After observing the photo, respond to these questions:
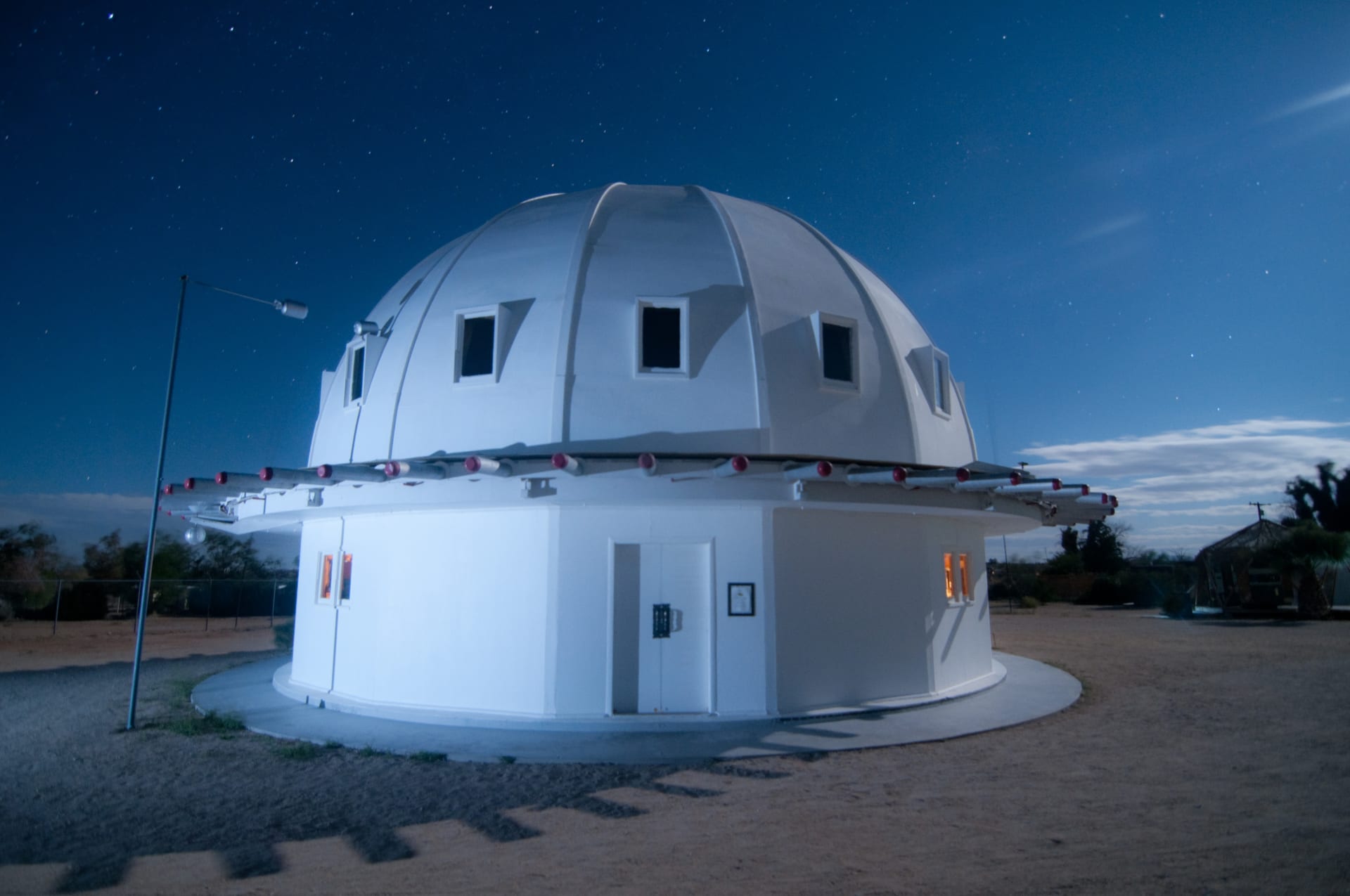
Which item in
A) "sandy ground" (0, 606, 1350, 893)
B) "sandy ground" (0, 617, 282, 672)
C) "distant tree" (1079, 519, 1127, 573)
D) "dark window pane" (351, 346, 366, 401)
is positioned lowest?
"sandy ground" (0, 617, 282, 672)

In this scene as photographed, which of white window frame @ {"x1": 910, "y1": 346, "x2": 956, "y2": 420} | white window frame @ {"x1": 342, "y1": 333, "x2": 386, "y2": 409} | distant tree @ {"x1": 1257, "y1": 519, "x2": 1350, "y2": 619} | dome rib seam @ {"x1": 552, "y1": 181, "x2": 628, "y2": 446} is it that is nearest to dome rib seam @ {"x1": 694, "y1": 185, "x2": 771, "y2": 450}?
dome rib seam @ {"x1": 552, "y1": 181, "x2": 628, "y2": 446}

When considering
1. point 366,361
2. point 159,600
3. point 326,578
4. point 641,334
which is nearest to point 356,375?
point 366,361

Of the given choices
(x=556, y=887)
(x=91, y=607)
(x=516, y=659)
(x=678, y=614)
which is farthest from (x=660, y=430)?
(x=91, y=607)

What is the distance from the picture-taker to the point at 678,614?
35.5ft

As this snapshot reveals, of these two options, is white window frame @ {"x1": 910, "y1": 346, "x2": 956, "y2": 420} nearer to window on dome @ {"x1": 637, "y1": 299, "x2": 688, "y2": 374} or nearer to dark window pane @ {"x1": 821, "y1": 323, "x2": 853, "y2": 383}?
dark window pane @ {"x1": 821, "y1": 323, "x2": 853, "y2": 383}

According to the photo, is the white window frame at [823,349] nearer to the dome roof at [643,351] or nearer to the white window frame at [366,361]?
the dome roof at [643,351]

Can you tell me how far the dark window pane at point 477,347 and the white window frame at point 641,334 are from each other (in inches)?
90.4

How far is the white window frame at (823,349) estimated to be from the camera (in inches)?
468

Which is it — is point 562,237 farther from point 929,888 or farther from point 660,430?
point 929,888

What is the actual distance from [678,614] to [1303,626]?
95.7 ft

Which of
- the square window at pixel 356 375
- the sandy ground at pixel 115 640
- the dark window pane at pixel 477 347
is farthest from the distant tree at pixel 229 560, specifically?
the dark window pane at pixel 477 347

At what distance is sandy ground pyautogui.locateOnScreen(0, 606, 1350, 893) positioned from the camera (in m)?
5.45

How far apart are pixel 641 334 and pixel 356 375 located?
585 centimetres

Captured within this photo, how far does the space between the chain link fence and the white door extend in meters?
27.2
